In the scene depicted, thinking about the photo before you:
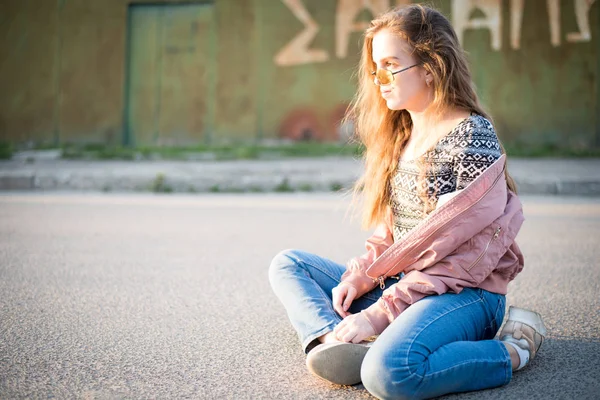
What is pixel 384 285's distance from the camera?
2.67 meters

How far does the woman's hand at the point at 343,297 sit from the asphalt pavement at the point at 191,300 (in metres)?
0.25

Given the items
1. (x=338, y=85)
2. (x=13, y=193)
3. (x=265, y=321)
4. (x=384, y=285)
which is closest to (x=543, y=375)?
(x=384, y=285)

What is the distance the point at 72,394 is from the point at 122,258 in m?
2.24

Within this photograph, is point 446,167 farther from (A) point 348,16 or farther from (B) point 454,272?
(A) point 348,16

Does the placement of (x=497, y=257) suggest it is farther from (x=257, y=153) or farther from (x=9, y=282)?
(x=257, y=153)

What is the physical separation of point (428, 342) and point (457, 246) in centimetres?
35

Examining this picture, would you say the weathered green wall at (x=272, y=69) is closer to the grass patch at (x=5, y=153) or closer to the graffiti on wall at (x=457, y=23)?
the graffiti on wall at (x=457, y=23)

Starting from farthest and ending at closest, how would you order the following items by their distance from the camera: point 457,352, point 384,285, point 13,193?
point 13,193 < point 384,285 < point 457,352

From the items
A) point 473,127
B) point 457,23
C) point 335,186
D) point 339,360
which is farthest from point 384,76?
point 457,23

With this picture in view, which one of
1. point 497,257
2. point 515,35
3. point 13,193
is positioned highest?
point 515,35

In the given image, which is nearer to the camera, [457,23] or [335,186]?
Answer: [335,186]

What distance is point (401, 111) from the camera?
284 centimetres

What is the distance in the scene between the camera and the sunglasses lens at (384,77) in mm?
2592

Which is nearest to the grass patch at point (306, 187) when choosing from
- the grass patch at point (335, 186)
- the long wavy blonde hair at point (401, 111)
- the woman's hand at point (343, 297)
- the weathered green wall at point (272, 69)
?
the grass patch at point (335, 186)
